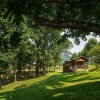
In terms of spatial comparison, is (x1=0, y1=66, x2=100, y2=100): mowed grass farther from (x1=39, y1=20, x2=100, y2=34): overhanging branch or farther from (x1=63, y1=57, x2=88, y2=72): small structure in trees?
(x1=63, y1=57, x2=88, y2=72): small structure in trees

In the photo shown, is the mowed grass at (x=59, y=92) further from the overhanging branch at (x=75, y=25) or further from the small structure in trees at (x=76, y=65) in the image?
the small structure in trees at (x=76, y=65)

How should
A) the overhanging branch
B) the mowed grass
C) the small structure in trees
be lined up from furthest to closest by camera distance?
the small structure in trees → the mowed grass → the overhanging branch

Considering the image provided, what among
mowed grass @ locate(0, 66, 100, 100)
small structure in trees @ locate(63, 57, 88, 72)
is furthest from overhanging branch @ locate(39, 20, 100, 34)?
small structure in trees @ locate(63, 57, 88, 72)

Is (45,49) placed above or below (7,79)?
above

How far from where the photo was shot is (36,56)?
75.6 m

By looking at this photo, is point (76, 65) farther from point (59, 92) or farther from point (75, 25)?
point (75, 25)

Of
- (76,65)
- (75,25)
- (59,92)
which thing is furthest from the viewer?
(76,65)

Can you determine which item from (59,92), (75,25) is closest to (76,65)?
(59,92)

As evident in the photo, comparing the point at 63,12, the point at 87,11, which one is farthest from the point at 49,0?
the point at 63,12

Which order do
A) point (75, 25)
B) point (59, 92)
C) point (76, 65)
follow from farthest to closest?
point (76, 65) → point (59, 92) → point (75, 25)

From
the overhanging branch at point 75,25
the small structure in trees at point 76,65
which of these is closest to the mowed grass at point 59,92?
the overhanging branch at point 75,25

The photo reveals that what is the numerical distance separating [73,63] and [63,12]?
56012 millimetres

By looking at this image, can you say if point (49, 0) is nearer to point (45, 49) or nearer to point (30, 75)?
point (45, 49)

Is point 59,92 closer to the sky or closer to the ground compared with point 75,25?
closer to the ground
